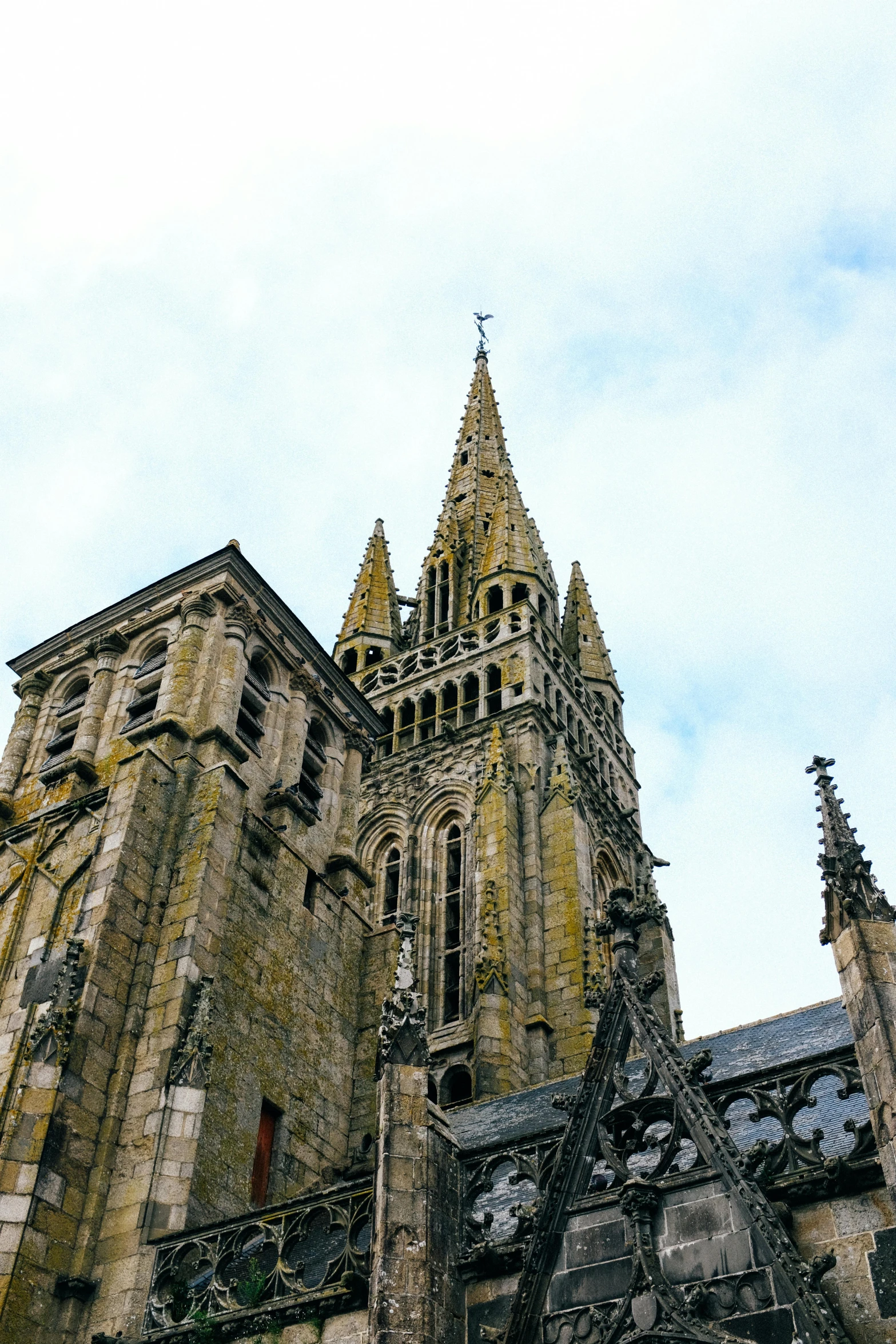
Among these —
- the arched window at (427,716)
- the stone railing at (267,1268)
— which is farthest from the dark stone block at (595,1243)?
the arched window at (427,716)

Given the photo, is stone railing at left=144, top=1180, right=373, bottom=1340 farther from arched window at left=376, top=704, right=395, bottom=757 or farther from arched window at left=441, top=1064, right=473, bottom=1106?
arched window at left=376, top=704, right=395, bottom=757

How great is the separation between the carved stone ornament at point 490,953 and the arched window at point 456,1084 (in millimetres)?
1829

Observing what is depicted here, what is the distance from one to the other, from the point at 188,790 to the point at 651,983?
8.64 m

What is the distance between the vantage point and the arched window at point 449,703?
37.7m

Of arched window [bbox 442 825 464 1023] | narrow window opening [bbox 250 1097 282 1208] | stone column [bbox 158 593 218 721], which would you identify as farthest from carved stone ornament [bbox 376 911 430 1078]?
arched window [bbox 442 825 464 1023]

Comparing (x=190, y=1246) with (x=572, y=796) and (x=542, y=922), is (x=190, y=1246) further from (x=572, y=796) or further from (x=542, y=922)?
(x=572, y=796)

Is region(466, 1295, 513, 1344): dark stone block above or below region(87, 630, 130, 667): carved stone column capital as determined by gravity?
below

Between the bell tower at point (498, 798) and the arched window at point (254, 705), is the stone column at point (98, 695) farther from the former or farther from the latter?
the bell tower at point (498, 798)

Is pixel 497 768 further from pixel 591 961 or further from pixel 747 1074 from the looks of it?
pixel 747 1074

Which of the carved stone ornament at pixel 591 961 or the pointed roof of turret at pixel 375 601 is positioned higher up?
the pointed roof of turret at pixel 375 601

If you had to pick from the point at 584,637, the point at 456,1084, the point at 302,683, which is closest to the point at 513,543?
the point at 584,637

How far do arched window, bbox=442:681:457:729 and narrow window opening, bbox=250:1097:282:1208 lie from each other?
833 inches

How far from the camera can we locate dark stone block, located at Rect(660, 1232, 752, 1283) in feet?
30.4

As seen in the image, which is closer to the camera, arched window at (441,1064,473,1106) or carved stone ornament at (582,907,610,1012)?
arched window at (441,1064,473,1106)
